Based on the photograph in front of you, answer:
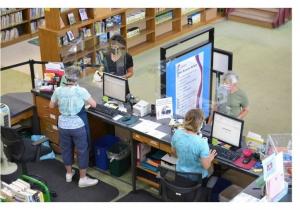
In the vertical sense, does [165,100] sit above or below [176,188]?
above

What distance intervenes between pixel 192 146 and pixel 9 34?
21.7 feet

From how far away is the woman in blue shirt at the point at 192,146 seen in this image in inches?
190

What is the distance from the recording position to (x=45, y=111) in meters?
6.74

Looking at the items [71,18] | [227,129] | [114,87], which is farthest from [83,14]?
[227,129]

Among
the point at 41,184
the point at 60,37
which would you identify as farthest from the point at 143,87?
the point at 41,184

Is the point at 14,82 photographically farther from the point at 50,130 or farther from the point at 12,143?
the point at 12,143

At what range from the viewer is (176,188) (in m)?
4.94

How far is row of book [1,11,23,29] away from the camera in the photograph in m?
10.3

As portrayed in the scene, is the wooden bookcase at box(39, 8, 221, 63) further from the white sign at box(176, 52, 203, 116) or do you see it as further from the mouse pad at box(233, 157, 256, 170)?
the mouse pad at box(233, 157, 256, 170)

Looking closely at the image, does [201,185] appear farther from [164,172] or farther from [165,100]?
[165,100]

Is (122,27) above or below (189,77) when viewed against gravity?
below

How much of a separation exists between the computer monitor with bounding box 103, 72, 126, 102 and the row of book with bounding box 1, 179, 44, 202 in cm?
152

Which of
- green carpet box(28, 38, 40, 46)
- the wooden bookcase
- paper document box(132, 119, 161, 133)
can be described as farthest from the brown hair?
green carpet box(28, 38, 40, 46)
